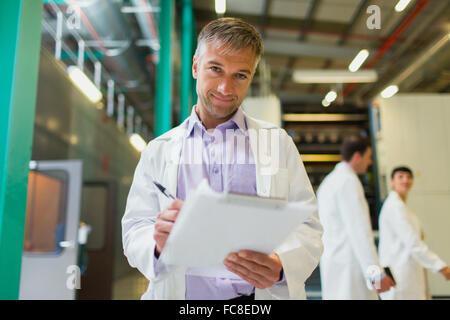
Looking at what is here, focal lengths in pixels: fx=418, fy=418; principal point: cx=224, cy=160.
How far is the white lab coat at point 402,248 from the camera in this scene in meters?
2.85

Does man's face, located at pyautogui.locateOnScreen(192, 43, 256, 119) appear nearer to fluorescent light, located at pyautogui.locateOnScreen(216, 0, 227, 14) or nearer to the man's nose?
the man's nose

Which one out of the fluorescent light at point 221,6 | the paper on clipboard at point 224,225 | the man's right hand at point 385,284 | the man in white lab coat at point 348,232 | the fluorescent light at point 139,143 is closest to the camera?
the paper on clipboard at point 224,225

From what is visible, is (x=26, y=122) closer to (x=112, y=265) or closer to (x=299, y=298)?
(x=299, y=298)

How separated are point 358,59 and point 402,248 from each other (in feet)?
5.96

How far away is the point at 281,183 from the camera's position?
40.9 inches

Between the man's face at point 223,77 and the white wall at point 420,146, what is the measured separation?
247cm

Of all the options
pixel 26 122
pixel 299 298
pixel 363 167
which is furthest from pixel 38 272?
pixel 299 298

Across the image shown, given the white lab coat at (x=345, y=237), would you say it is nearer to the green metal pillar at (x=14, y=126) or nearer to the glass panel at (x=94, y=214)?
the green metal pillar at (x=14, y=126)

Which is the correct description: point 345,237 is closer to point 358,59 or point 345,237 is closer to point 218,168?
point 358,59

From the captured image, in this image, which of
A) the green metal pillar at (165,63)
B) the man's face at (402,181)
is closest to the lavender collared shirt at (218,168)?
the green metal pillar at (165,63)

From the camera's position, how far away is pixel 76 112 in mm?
7082

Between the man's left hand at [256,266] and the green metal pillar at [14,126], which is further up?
the green metal pillar at [14,126]

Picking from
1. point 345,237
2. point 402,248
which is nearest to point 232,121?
point 345,237

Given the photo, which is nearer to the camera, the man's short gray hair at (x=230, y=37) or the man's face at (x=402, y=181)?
the man's short gray hair at (x=230, y=37)
